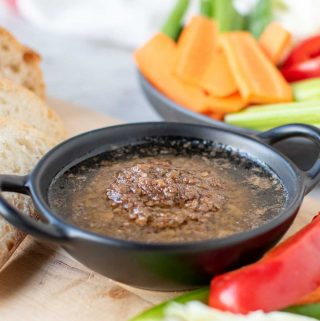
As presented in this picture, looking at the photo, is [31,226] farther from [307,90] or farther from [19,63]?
[307,90]

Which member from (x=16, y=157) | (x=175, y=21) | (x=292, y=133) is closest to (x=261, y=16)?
(x=175, y=21)

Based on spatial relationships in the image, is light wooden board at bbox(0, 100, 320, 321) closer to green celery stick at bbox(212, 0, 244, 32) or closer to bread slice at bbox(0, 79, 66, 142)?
bread slice at bbox(0, 79, 66, 142)

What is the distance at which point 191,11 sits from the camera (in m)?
5.79

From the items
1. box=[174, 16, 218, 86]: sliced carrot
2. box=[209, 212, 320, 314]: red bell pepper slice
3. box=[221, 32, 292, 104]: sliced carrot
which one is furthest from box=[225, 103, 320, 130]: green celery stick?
box=[209, 212, 320, 314]: red bell pepper slice

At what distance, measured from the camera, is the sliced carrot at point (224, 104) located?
3.44 m

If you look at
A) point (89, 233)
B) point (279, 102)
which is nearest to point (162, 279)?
point (89, 233)

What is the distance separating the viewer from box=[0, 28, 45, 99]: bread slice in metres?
3.34

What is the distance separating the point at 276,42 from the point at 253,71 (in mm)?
368

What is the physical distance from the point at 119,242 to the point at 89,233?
0.31 feet

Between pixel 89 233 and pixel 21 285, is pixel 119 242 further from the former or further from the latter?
pixel 21 285

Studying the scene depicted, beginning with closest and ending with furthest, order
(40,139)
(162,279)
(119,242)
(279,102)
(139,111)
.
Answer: (119,242) → (162,279) → (40,139) → (279,102) → (139,111)

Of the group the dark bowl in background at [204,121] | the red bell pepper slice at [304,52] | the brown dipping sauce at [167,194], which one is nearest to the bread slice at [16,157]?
the brown dipping sauce at [167,194]

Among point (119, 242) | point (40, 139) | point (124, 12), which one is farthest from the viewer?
point (124, 12)

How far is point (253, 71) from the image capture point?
3.54m
